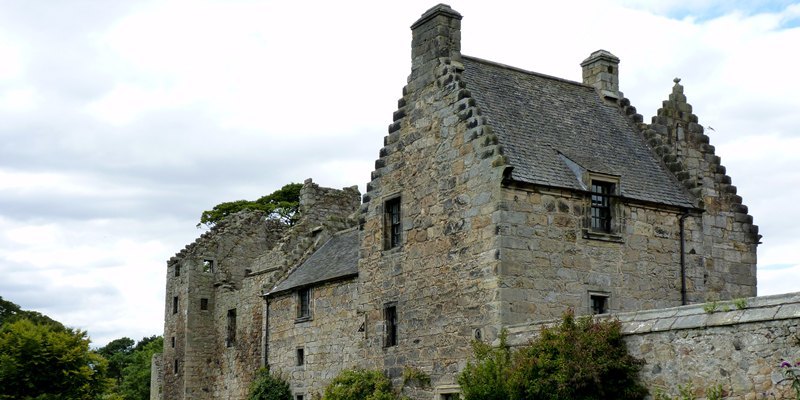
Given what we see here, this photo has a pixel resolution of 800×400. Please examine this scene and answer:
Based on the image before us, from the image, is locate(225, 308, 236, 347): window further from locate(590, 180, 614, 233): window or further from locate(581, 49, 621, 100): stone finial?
locate(590, 180, 614, 233): window

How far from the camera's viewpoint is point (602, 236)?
2286 cm

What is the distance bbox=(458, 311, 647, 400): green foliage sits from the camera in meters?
17.4

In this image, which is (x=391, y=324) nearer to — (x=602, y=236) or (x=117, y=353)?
(x=602, y=236)

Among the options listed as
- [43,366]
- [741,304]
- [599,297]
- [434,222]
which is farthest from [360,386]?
[741,304]

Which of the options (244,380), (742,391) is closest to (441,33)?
(742,391)

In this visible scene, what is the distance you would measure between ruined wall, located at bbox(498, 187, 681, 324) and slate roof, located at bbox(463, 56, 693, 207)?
0.49 metres

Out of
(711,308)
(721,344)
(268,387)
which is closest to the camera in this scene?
(721,344)

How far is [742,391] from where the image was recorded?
15516 millimetres

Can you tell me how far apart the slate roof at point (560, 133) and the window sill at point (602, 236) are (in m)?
1.03

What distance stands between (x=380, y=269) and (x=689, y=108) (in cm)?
Result: 923

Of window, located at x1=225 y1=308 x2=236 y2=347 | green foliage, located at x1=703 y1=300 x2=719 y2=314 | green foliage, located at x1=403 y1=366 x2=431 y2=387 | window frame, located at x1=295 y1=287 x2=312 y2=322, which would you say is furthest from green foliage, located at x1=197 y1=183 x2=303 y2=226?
green foliage, located at x1=703 y1=300 x2=719 y2=314

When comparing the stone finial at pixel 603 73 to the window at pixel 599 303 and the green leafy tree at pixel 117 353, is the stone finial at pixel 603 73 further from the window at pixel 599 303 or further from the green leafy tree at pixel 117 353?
the green leafy tree at pixel 117 353

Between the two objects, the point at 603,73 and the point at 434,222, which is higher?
the point at 603,73

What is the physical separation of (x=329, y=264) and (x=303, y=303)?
1.49m
